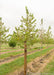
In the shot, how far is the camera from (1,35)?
11484mm

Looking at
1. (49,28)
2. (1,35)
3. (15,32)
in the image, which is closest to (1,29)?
(1,35)

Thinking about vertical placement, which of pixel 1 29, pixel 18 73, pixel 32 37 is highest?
pixel 1 29

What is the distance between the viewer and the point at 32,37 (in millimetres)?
7285

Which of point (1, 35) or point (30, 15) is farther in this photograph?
point (1, 35)

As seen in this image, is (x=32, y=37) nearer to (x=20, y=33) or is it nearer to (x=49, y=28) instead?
(x=20, y=33)

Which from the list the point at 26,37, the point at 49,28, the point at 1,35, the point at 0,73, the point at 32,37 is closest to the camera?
the point at 26,37

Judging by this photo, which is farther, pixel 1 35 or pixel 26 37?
pixel 1 35

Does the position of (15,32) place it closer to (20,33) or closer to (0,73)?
(20,33)

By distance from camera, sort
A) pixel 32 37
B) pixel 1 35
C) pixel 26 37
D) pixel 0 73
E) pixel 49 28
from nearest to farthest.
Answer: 1. pixel 26 37
2. pixel 32 37
3. pixel 0 73
4. pixel 1 35
5. pixel 49 28

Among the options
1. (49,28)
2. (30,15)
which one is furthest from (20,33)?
(49,28)

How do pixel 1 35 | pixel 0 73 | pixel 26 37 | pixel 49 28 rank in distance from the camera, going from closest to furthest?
1. pixel 26 37
2. pixel 0 73
3. pixel 1 35
4. pixel 49 28

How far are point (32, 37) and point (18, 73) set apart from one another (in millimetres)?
3889

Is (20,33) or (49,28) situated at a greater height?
(49,28)

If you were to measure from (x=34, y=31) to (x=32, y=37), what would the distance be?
1.80ft
